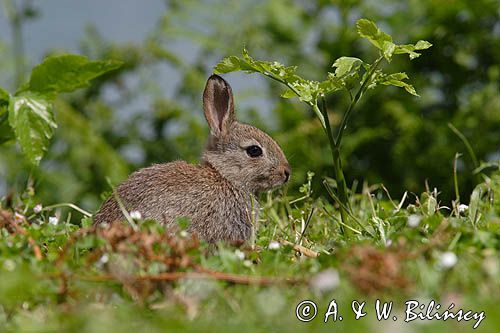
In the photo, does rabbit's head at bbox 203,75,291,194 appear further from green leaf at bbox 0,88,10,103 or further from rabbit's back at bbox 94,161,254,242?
green leaf at bbox 0,88,10,103

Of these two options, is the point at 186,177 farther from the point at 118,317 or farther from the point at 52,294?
the point at 118,317

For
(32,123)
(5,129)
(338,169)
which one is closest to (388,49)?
(338,169)

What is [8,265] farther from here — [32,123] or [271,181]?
[271,181]

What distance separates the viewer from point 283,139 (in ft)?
27.7

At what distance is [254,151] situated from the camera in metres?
6.02

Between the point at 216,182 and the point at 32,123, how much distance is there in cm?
125

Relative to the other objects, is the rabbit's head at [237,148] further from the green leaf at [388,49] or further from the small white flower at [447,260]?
the small white flower at [447,260]

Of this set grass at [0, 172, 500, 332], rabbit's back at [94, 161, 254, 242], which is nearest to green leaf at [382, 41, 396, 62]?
grass at [0, 172, 500, 332]

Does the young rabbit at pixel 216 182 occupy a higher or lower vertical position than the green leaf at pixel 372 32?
lower

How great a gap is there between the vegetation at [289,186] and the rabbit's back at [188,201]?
17 centimetres

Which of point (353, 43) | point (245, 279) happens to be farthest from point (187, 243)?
point (353, 43)

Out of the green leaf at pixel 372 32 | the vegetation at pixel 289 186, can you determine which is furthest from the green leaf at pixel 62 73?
the green leaf at pixel 372 32

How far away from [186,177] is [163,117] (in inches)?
170

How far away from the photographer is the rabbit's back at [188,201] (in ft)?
16.1
